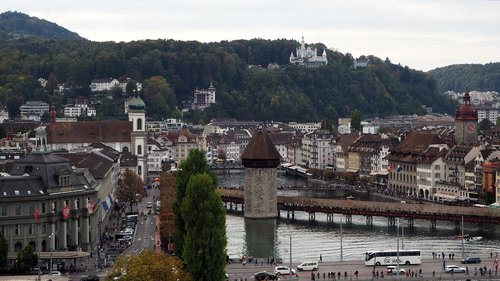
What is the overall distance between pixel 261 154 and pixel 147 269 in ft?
151

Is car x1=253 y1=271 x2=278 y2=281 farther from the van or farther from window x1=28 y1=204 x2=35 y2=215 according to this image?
window x1=28 y1=204 x2=35 y2=215

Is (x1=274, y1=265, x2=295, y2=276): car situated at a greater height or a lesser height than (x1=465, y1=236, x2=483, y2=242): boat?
greater

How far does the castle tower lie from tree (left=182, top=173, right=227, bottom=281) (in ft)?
119

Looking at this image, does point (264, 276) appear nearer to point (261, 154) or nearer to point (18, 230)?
point (18, 230)

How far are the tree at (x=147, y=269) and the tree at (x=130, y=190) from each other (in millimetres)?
44983

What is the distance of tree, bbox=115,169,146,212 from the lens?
94.0m

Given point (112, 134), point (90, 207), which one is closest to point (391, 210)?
point (90, 207)

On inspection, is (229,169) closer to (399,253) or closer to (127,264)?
(399,253)

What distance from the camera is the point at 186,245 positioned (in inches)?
2040

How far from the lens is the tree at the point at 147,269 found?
46.1 meters

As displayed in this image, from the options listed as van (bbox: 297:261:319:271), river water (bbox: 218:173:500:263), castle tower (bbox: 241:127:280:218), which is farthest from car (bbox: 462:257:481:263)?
castle tower (bbox: 241:127:280:218)

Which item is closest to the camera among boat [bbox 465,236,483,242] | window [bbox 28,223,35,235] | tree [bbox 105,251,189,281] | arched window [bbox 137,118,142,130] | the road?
tree [bbox 105,251,189,281]

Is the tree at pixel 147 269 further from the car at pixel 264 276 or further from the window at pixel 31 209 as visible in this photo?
the window at pixel 31 209

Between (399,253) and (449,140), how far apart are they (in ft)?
214
